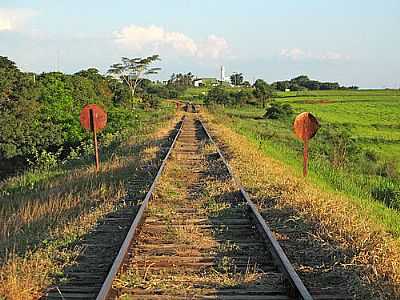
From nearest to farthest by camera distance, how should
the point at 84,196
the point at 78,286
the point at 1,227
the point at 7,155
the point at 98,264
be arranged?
the point at 78,286, the point at 98,264, the point at 1,227, the point at 84,196, the point at 7,155

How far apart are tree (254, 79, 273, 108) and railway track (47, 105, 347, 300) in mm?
68476

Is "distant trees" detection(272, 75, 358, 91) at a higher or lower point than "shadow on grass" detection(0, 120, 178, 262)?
higher

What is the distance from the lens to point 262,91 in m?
78.4

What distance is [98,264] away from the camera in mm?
6109

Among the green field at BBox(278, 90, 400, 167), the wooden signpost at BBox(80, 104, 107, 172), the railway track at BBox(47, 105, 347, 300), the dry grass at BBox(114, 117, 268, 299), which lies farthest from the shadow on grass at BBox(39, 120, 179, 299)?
the green field at BBox(278, 90, 400, 167)

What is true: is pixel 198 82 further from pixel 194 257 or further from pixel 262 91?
pixel 194 257

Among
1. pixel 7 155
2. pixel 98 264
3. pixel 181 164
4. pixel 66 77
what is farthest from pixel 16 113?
pixel 98 264

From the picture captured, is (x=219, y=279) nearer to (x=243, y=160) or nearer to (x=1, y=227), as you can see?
(x=1, y=227)

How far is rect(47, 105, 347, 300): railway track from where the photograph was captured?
5133mm

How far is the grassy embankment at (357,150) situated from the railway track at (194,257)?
9.34 ft

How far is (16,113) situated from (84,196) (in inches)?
1242

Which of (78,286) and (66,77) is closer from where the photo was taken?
(78,286)

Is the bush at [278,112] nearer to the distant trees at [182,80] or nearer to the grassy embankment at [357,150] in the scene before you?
the grassy embankment at [357,150]

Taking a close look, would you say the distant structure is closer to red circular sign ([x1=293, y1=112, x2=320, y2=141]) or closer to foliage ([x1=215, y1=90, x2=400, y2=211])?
foliage ([x1=215, y1=90, x2=400, y2=211])
